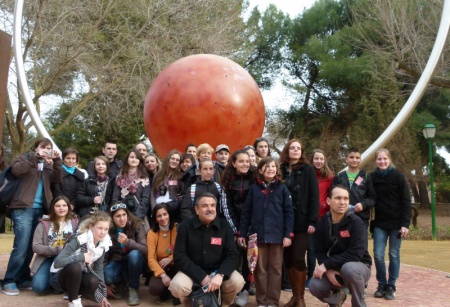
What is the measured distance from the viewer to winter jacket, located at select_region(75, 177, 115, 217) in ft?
20.3

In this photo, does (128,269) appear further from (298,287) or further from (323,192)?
(323,192)

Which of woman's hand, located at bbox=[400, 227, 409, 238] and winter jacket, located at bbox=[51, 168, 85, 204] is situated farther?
winter jacket, located at bbox=[51, 168, 85, 204]

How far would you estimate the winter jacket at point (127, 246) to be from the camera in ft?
19.1

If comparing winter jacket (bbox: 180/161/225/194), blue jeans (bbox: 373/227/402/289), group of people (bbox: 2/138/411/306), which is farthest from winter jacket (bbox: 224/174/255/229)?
blue jeans (bbox: 373/227/402/289)

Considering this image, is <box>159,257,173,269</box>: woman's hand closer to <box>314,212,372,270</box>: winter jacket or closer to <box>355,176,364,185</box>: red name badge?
<box>314,212,372,270</box>: winter jacket

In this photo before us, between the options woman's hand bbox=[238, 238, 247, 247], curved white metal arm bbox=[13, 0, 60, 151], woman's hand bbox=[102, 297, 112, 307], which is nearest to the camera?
woman's hand bbox=[102, 297, 112, 307]

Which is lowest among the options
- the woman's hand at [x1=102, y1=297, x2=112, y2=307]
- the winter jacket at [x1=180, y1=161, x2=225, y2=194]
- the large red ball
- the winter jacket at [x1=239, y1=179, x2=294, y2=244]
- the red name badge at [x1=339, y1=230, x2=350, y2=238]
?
the woman's hand at [x1=102, y1=297, x2=112, y2=307]

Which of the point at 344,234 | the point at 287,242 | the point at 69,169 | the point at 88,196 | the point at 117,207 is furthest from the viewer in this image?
the point at 69,169

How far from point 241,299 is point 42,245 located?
7.21 feet

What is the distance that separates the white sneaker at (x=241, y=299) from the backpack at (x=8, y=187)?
2670mm

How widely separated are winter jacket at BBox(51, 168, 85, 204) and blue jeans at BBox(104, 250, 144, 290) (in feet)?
3.69

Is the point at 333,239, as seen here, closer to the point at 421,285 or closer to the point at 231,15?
the point at 421,285

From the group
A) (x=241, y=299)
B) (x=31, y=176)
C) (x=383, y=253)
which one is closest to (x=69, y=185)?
(x=31, y=176)

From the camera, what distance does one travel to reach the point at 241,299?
5.47m
